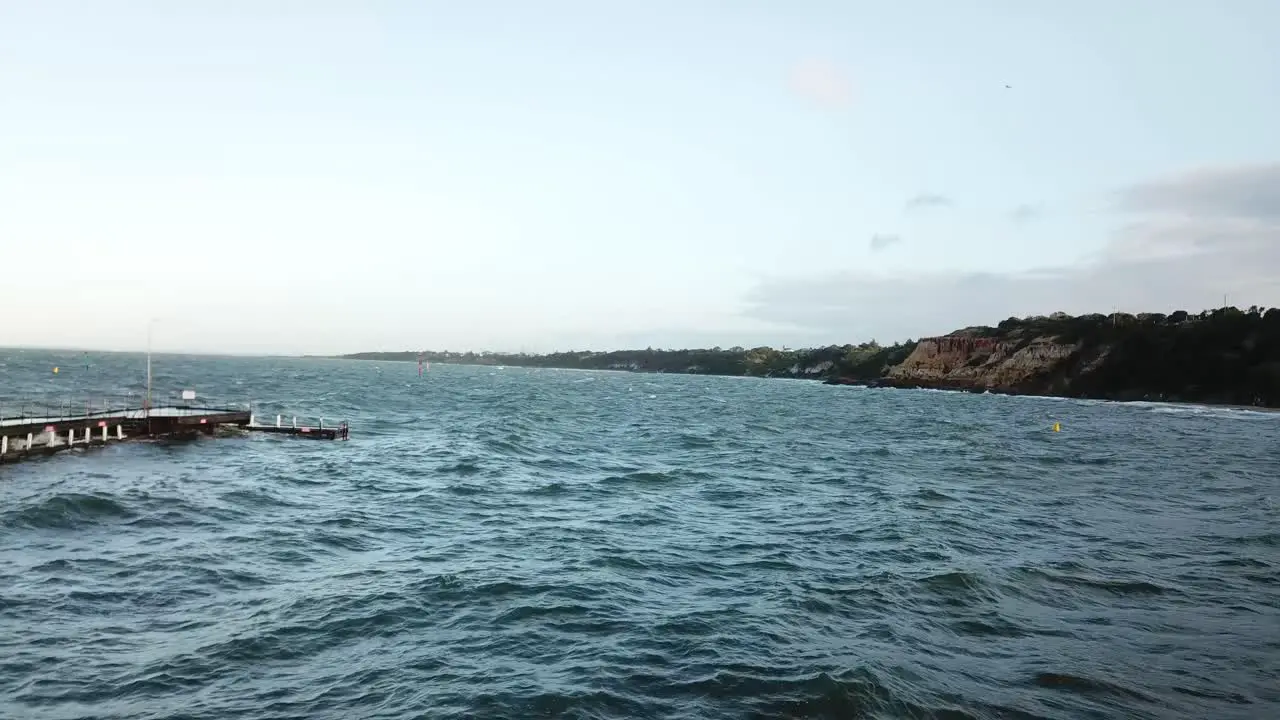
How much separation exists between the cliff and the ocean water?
9666 cm

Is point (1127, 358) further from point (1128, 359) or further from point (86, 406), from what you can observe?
point (86, 406)

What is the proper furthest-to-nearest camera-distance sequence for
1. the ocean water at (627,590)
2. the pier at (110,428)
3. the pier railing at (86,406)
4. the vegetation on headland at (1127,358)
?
the vegetation on headland at (1127,358) < the pier railing at (86,406) < the pier at (110,428) < the ocean water at (627,590)

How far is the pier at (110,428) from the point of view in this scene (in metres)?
41.7

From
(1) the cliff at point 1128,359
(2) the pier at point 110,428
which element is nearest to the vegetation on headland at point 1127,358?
(1) the cliff at point 1128,359

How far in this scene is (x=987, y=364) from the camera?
167375 millimetres

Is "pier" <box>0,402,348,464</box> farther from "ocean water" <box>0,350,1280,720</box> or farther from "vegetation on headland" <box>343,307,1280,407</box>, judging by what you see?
"vegetation on headland" <box>343,307,1280,407</box>

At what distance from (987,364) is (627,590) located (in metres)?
167

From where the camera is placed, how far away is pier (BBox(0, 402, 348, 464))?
41688 millimetres

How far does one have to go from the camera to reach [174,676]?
13750mm

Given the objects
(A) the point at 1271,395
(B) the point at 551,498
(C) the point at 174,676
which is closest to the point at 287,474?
(B) the point at 551,498

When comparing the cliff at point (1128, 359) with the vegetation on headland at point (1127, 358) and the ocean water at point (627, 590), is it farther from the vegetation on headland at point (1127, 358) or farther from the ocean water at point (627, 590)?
the ocean water at point (627, 590)

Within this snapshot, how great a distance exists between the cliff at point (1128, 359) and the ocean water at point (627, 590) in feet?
317

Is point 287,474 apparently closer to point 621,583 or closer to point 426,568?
point 426,568

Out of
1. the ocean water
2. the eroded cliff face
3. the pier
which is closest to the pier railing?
the pier
